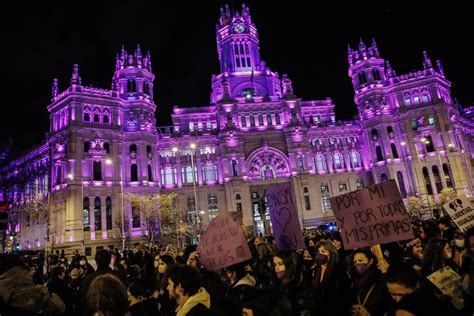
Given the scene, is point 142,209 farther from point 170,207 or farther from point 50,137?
point 50,137

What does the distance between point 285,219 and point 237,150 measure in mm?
51391

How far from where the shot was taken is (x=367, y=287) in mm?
5770

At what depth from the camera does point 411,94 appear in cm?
6222

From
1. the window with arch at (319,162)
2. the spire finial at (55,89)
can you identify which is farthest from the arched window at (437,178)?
the spire finial at (55,89)

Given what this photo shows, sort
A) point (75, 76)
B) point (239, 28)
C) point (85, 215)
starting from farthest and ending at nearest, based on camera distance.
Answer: point (239, 28) < point (75, 76) < point (85, 215)

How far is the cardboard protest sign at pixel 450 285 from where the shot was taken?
18.9ft

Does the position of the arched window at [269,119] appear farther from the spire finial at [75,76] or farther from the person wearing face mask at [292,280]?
the person wearing face mask at [292,280]

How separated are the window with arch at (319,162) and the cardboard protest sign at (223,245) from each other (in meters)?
57.7

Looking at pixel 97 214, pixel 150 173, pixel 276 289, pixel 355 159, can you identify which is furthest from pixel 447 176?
pixel 276 289

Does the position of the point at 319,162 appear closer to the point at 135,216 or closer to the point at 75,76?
the point at 135,216

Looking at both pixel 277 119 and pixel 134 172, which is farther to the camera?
pixel 277 119

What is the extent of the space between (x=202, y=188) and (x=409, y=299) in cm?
5677

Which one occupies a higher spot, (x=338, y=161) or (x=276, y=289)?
(x=338, y=161)

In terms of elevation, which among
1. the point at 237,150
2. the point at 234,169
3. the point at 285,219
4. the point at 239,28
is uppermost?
the point at 239,28
